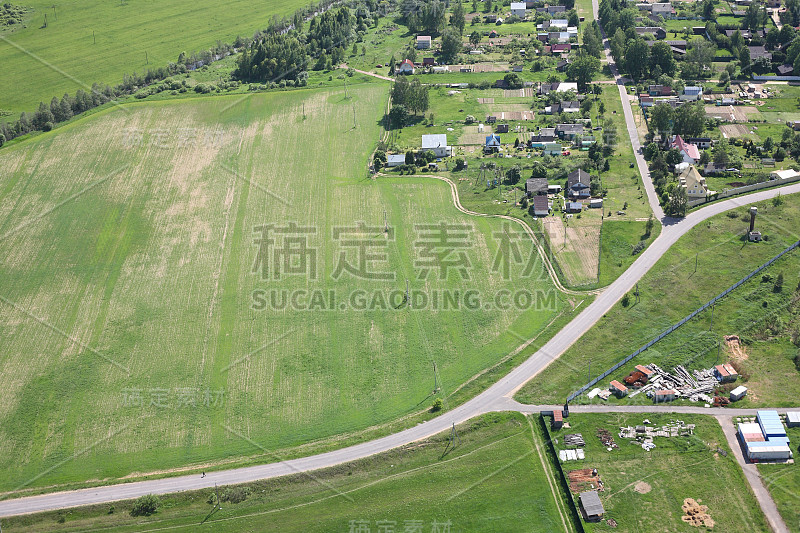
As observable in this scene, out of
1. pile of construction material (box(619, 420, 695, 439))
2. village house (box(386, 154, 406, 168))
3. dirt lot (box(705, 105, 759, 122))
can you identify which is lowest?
dirt lot (box(705, 105, 759, 122))

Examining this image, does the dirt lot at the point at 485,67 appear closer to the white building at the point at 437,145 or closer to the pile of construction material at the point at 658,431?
the white building at the point at 437,145

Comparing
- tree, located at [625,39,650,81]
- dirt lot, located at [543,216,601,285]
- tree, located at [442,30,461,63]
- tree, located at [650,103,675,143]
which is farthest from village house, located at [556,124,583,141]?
tree, located at [442,30,461,63]

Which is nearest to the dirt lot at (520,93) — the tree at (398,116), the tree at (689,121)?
the tree at (398,116)

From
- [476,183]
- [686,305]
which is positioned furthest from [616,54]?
[686,305]

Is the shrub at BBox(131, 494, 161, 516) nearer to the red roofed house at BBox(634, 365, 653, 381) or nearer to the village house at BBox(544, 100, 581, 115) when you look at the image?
the red roofed house at BBox(634, 365, 653, 381)

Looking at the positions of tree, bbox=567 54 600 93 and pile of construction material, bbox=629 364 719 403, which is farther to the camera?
tree, bbox=567 54 600 93

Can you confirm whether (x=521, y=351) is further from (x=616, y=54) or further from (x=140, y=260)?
(x=616, y=54)

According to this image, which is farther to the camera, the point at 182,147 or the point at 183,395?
the point at 182,147

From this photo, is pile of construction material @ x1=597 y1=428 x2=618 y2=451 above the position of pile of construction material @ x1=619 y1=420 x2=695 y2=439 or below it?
above
